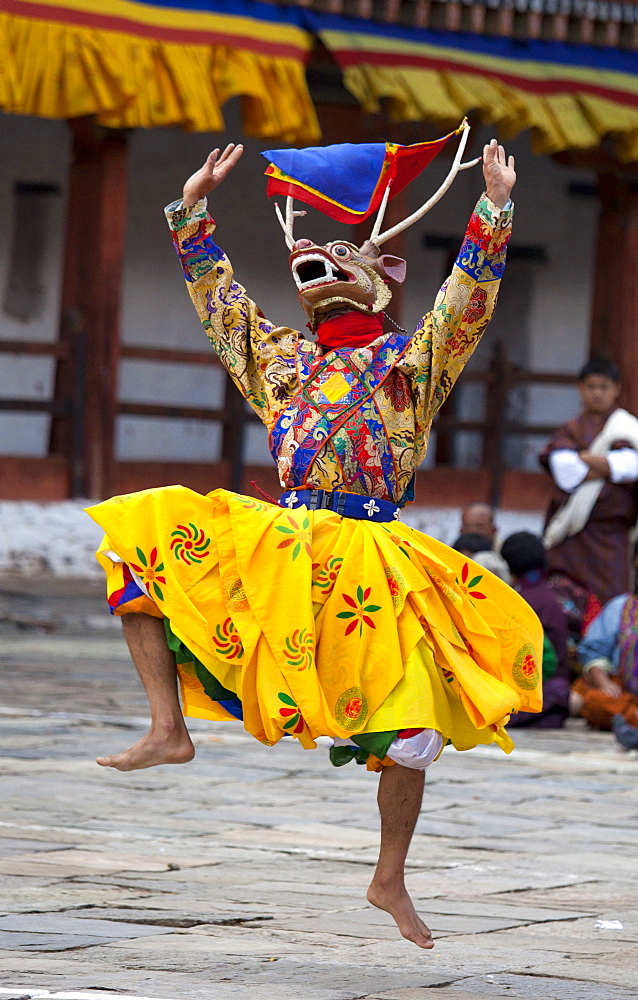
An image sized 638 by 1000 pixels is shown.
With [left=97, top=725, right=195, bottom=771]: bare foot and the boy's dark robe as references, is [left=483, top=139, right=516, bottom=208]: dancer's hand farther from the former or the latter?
the boy's dark robe

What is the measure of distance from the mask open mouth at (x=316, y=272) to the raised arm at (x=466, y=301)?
0.24 meters

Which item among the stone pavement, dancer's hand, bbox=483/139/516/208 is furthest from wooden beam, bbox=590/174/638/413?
dancer's hand, bbox=483/139/516/208

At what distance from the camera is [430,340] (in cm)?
412

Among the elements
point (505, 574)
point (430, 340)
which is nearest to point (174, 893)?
point (430, 340)

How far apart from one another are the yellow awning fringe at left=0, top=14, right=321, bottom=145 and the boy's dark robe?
3.70 metres

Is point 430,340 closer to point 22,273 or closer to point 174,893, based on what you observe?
point 174,893

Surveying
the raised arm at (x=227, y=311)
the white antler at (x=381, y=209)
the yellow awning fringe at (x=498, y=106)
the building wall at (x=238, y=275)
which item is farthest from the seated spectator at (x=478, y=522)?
the building wall at (x=238, y=275)

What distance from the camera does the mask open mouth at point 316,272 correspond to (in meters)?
4.19

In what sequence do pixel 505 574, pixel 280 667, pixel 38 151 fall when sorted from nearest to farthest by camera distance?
pixel 280 667, pixel 505 574, pixel 38 151

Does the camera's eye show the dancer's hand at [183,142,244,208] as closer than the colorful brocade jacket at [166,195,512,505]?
No

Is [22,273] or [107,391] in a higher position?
[22,273]

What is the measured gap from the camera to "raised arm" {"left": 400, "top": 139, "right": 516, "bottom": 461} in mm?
4012

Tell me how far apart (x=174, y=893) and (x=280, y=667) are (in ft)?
2.73

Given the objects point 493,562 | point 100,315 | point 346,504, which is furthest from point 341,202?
point 100,315
